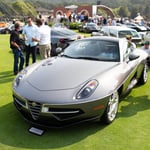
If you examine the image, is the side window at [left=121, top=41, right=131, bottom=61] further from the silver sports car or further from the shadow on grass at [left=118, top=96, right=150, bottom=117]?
the shadow on grass at [left=118, top=96, right=150, bottom=117]

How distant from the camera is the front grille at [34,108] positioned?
430 centimetres

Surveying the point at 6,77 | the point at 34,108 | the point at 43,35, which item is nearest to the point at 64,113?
the point at 34,108

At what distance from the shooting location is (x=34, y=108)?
434 cm

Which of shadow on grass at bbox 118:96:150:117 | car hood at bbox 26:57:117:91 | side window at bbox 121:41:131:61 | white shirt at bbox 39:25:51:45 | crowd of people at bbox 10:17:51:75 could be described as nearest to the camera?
car hood at bbox 26:57:117:91

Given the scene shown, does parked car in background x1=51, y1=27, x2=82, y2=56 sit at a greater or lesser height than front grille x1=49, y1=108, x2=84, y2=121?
lesser

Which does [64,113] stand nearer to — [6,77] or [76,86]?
[76,86]

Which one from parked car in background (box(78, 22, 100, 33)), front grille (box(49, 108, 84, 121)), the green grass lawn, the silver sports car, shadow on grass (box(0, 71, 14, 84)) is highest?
the silver sports car

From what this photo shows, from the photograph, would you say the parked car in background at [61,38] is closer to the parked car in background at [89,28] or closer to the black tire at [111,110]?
the black tire at [111,110]

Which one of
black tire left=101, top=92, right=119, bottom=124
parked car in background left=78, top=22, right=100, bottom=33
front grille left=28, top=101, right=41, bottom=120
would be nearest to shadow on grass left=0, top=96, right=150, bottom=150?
black tire left=101, top=92, right=119, bottom=124

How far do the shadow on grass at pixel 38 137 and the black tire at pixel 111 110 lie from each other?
147 mm

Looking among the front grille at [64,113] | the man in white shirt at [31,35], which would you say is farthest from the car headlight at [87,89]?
the man in white shirt at [31,35]

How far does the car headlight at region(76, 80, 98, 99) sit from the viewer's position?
14.3 ft

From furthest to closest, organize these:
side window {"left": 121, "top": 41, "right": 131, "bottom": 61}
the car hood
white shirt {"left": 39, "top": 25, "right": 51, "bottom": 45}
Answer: white shirt {"left": 39, "top": 25, "right": 51, "bottom": 45}, side window {"left": 121, "top": 41, "right": 131, "bottom": 61}, the car hood

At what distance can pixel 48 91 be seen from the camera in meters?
4.43
